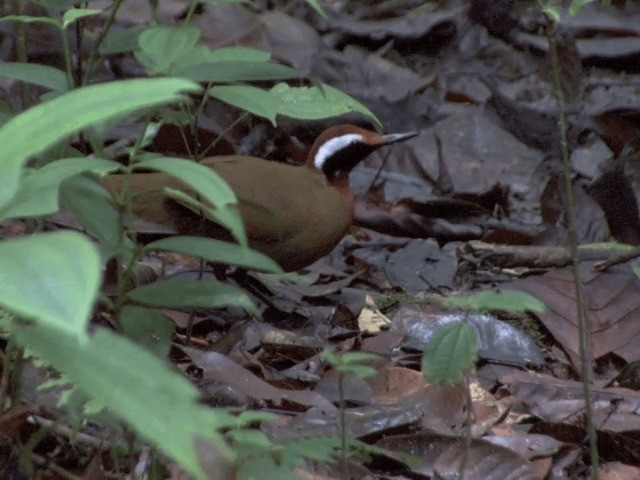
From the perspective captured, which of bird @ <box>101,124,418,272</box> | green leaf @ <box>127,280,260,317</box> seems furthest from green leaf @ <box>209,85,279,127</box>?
bird @ <box>101,124,418,272</box>

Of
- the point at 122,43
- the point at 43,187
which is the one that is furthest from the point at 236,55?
the point at 43,187

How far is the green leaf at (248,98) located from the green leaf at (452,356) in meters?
0.52

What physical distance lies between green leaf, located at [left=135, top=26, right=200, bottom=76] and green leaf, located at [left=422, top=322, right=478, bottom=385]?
69cm

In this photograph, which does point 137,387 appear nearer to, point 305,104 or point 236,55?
point 236,55

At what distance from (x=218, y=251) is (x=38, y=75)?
573 mm

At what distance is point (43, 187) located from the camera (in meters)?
1.44

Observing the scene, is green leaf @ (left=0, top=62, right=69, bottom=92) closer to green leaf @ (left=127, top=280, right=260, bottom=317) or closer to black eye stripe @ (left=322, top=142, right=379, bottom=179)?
green leaf @ (left=127, top=280, right=260, bottom=317)

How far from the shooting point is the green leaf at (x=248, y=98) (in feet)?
7.22

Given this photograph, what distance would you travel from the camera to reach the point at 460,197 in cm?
535

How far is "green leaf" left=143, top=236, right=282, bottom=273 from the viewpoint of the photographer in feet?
5.73

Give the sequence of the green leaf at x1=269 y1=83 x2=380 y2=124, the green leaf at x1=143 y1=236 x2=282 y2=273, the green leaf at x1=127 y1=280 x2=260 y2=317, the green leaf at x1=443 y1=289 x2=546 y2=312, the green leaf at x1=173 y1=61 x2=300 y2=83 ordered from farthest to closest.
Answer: the green leaf at x1=269 y1=83 x2=380 y2=124
the green leaf at x1=173 y1=61 x2=300 y2=83
the green leaf at x1=443 y1=289 x2=546 y2=312
the green leaf at x1=127 y1=280 x2=260 y2=317
the green leaf at x1=143 y1=236 x2=282 y2=273

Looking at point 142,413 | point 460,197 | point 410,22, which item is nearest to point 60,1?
point 142,413

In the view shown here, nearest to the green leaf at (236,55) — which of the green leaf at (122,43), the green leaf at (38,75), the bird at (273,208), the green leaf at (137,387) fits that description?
the green leaf at (122,43)

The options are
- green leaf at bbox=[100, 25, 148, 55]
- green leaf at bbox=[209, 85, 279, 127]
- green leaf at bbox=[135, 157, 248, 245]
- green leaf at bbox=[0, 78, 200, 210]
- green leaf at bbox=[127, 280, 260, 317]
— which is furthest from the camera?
green leaf at bbox=[100, 25, 148, 55]
